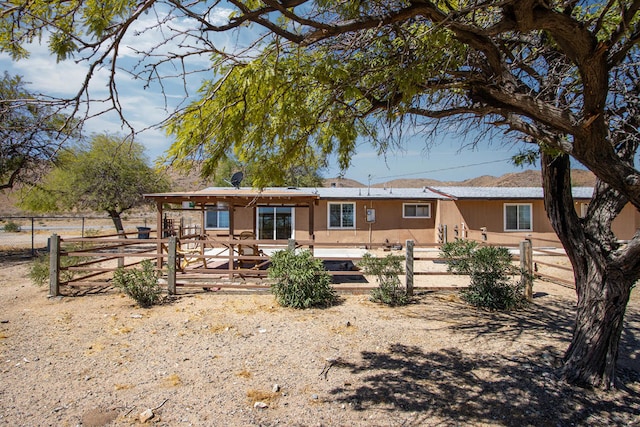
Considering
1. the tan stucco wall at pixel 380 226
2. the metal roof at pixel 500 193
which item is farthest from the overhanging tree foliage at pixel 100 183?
the metal roof at pixel 500 193

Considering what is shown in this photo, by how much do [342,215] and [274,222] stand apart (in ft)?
10.9

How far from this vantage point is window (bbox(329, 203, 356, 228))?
19.3 meters

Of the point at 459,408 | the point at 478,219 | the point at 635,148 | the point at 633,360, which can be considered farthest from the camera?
the point at 478,219

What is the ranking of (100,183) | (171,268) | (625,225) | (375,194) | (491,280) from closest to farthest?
(491,280) → (171,268) → (375,194) → (625,225) → (100,183)

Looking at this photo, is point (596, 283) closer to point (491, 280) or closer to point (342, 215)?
point (491, 280)


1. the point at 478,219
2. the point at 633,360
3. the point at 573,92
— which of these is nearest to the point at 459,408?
the point at 633,360

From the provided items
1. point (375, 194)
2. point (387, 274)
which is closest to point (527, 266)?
point (387, 274)

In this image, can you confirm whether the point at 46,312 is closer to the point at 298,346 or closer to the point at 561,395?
the point at 298,346

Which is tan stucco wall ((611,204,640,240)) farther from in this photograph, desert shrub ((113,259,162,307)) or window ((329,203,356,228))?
desert shrub ((113,259,162,307))

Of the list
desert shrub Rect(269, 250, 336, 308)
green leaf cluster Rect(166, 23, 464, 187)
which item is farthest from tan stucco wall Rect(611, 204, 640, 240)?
green leaf cluster Rect(166, 23, 464, 187)

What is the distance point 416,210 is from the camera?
19.8 meters

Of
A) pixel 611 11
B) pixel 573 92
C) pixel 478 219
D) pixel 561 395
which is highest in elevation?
pixel 611 11

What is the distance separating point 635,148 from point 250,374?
496 centimetres

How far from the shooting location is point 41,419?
11.4 feet
